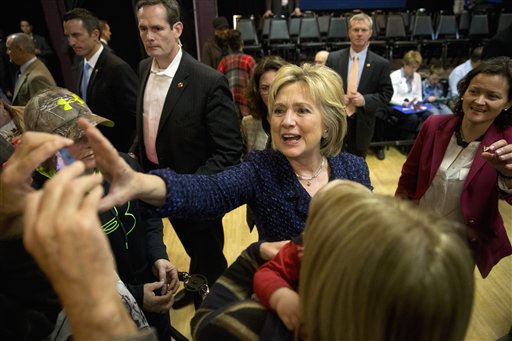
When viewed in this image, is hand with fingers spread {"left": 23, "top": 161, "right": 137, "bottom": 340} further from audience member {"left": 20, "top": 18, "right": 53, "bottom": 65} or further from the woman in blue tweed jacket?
audience member {"left": 20, "top": 18, "right": 53, "bottom": 65}

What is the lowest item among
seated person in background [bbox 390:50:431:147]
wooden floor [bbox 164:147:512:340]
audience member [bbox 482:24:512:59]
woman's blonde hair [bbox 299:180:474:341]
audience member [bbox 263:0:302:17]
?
wooden floor [bbox 164:147:512:340]

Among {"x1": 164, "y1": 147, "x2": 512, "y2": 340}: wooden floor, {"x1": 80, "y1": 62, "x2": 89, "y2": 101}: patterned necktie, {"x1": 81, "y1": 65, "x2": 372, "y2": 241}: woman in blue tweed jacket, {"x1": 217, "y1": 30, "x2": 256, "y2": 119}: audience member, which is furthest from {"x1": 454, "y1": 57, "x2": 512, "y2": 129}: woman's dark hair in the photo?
{"x1": 80, "y1": 62, "x2": 89, "y2": 101}: patterned necktie

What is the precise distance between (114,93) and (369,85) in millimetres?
2354

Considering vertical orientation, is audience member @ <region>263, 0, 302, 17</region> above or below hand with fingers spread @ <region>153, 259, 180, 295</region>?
above

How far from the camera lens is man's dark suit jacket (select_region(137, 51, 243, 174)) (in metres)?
2.00

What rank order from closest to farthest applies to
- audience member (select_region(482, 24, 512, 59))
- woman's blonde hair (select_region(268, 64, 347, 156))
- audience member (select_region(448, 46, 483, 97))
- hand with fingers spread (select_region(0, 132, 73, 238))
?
hand with fingers spread (select_region(0, 132, 73, 238))
woman's blonde hair (select_region(268, 64, 347, 156))
audience member (select_region(482, 24, 512, 59))
audience member (select_region(448, 46, 483, 97))

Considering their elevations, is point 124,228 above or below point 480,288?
above

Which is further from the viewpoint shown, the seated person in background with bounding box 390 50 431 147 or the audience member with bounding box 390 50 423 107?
the audience member with bounding box 390 50 423 107

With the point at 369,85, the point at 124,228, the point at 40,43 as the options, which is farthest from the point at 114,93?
the point at 40,43

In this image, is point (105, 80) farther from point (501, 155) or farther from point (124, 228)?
point (501, 155)

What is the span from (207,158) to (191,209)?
1.12 metres

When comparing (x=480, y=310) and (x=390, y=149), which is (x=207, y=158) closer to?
(x=480, y=310)

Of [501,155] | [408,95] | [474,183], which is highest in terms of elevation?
[501,155]

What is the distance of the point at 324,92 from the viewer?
1.33 metres
